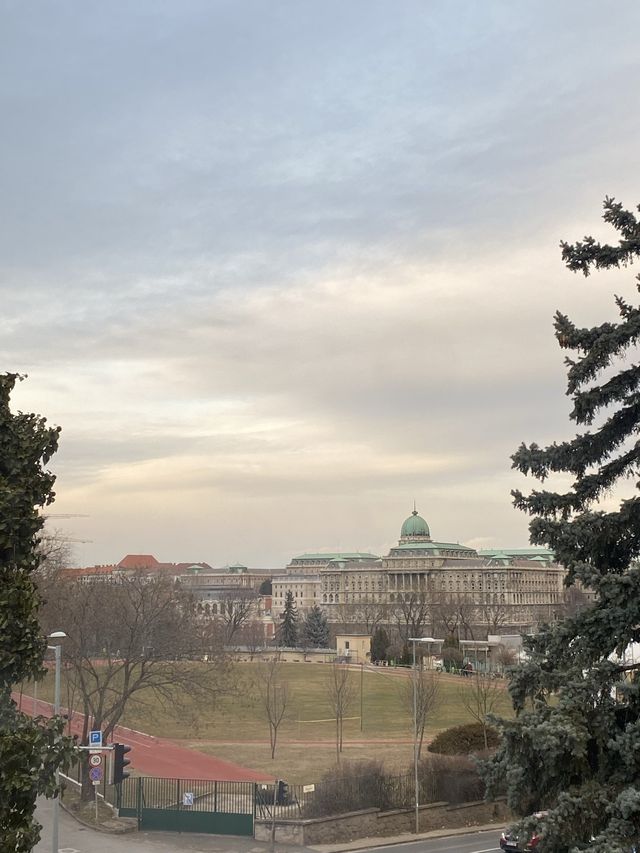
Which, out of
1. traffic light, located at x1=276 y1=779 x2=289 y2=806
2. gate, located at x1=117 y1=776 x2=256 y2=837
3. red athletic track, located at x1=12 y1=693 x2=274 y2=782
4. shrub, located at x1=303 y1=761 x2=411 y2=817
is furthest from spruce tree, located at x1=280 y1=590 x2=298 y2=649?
traffic light, located at x1=276 y1=779 x2=289 y2=806

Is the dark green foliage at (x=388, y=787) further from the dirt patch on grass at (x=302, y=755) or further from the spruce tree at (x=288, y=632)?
the spruce tree at (x=288, y=632)

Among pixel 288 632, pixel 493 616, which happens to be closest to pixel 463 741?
pixel 288 632

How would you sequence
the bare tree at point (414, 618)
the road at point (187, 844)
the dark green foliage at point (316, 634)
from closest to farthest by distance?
the road at point (187, 844) → the bare tree at point (414, 618) → the dark green foliage at point (316, 634)

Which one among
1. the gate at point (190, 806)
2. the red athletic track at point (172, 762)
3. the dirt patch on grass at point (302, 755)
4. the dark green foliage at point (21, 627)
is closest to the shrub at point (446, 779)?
the gate at point (190, 806)

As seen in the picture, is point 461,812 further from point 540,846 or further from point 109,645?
point 540,846

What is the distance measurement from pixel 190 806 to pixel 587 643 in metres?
25.3

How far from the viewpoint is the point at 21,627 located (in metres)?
14.8

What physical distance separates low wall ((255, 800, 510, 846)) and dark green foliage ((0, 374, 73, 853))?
62.6ft

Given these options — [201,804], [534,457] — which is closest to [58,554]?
[201,804]

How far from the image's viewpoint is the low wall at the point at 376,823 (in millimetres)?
32094

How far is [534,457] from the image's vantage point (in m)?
13.2

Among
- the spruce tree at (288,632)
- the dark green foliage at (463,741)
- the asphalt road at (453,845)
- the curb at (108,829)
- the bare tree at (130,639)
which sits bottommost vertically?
the spruce tree at (288,632)

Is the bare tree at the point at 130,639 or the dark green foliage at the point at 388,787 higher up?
the bare tree at the point at 130,639

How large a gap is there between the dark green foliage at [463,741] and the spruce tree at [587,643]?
3043 centimetres
